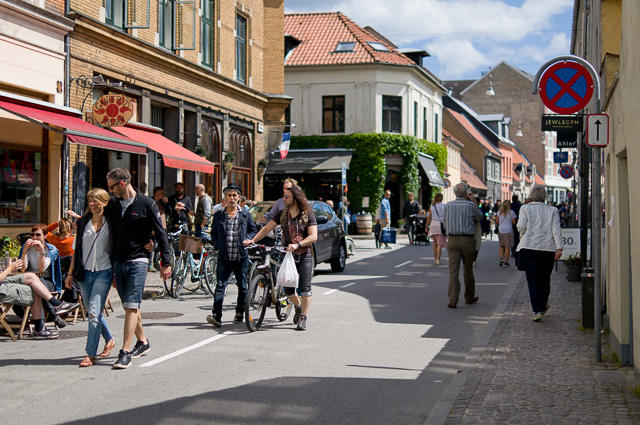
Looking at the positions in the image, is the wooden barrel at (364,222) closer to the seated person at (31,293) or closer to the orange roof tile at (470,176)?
the orange roof tile at (470,176)

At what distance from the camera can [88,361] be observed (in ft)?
24.6

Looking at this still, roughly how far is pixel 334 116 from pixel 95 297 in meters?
35.2

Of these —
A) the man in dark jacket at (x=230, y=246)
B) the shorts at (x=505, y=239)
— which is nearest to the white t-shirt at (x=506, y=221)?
the shorts at (x=505, y=239)

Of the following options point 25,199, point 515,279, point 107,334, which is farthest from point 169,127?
point 107,334

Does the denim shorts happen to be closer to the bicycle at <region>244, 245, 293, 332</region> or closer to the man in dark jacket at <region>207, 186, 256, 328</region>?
the bicycle at <region>244, 245, 293, 332</region>

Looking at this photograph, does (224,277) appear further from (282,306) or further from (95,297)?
(95,297)

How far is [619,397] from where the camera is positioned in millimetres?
5977

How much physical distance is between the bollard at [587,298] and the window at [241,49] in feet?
65.3

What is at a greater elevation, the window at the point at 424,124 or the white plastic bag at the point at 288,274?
the window at the point at 424,124

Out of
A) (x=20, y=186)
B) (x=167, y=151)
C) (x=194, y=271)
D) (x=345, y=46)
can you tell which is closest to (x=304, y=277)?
(x=194, y=271)

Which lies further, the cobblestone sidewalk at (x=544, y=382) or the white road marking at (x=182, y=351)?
the white road marking at (x=182, y=351)

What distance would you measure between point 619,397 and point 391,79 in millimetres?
37192

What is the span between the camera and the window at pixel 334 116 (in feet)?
138

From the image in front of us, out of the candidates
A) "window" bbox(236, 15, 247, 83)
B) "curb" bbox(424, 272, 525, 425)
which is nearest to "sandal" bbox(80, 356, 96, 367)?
"curb" bbox(424, 272, 525, 425)
